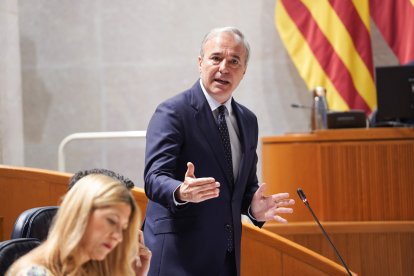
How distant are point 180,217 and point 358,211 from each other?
2.56 meters

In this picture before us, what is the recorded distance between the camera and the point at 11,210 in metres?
4.40

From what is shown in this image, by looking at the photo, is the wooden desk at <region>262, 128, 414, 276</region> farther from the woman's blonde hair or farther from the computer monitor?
the woman's blonde hair

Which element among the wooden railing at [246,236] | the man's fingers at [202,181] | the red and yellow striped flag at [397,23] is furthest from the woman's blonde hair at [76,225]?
the red and yellow striped flag at [397,23]

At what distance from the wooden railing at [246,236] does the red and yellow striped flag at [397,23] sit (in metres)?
3.05

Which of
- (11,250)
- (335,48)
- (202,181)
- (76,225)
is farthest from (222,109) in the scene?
(335,48)

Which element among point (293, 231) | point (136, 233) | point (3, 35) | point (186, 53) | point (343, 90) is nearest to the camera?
point (136, 233)

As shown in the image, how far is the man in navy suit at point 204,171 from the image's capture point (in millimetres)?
2803

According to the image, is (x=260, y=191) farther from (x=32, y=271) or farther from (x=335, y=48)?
(x=335, y=48)

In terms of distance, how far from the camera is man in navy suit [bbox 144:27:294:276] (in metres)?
2.80

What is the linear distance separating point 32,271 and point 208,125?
1.19 meters

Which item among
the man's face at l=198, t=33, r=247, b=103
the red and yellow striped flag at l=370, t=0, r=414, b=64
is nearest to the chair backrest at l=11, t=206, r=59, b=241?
the man's face at l=198, t=33, r=247, b=103

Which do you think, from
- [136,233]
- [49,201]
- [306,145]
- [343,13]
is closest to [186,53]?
[343,13]

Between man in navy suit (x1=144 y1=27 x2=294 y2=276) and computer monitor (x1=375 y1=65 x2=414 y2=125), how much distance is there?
2.62 meters

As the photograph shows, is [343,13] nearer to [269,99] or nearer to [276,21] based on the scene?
[276,21]
